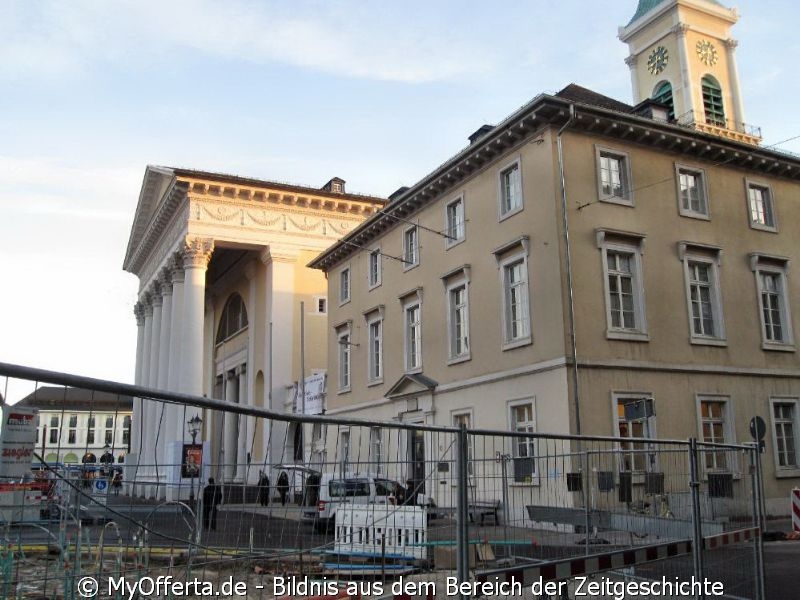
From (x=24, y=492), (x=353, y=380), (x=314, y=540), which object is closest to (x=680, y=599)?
(x=314, y=540)

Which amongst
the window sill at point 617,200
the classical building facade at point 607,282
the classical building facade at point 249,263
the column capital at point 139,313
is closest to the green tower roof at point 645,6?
the classical building facade at point 249,263

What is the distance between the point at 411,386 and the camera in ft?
91.0

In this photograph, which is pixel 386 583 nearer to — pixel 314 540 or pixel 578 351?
pixel 314 540

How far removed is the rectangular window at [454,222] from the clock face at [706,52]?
34.5 metres

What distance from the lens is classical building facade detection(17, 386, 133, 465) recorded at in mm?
3549

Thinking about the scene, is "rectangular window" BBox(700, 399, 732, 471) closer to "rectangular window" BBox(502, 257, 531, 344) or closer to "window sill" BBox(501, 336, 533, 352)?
"window sill" BBox(501, 336, 533, 352)

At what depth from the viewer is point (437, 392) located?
2609 centimetres

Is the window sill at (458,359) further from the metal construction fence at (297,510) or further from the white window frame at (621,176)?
the metal construction fence at (297,510)

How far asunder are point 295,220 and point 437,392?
22760 millimetres

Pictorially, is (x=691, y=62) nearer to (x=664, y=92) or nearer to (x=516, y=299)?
(x=664, y=92)

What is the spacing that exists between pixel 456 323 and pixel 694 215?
317 inches

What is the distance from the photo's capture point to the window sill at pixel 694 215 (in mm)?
23188

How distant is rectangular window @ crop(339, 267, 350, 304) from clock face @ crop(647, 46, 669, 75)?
3114cm

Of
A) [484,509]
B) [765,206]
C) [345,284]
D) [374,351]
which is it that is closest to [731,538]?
[484,509]
